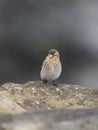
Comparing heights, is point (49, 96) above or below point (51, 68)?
below

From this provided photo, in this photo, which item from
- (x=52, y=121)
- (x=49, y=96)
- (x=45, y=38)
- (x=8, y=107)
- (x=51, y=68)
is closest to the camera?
(x=52, y=121)

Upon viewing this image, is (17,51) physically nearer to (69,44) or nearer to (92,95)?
(69,44)

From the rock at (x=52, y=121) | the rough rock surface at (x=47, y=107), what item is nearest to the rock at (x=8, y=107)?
the rough rock surface at (x=47, y=107)

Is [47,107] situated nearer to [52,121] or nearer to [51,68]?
[51,68]

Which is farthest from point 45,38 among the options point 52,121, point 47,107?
point 52,121

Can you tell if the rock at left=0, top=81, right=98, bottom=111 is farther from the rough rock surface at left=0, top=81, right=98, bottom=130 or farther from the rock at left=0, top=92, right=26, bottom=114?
the rock at left=0, top=92, right=26, bottom=114
